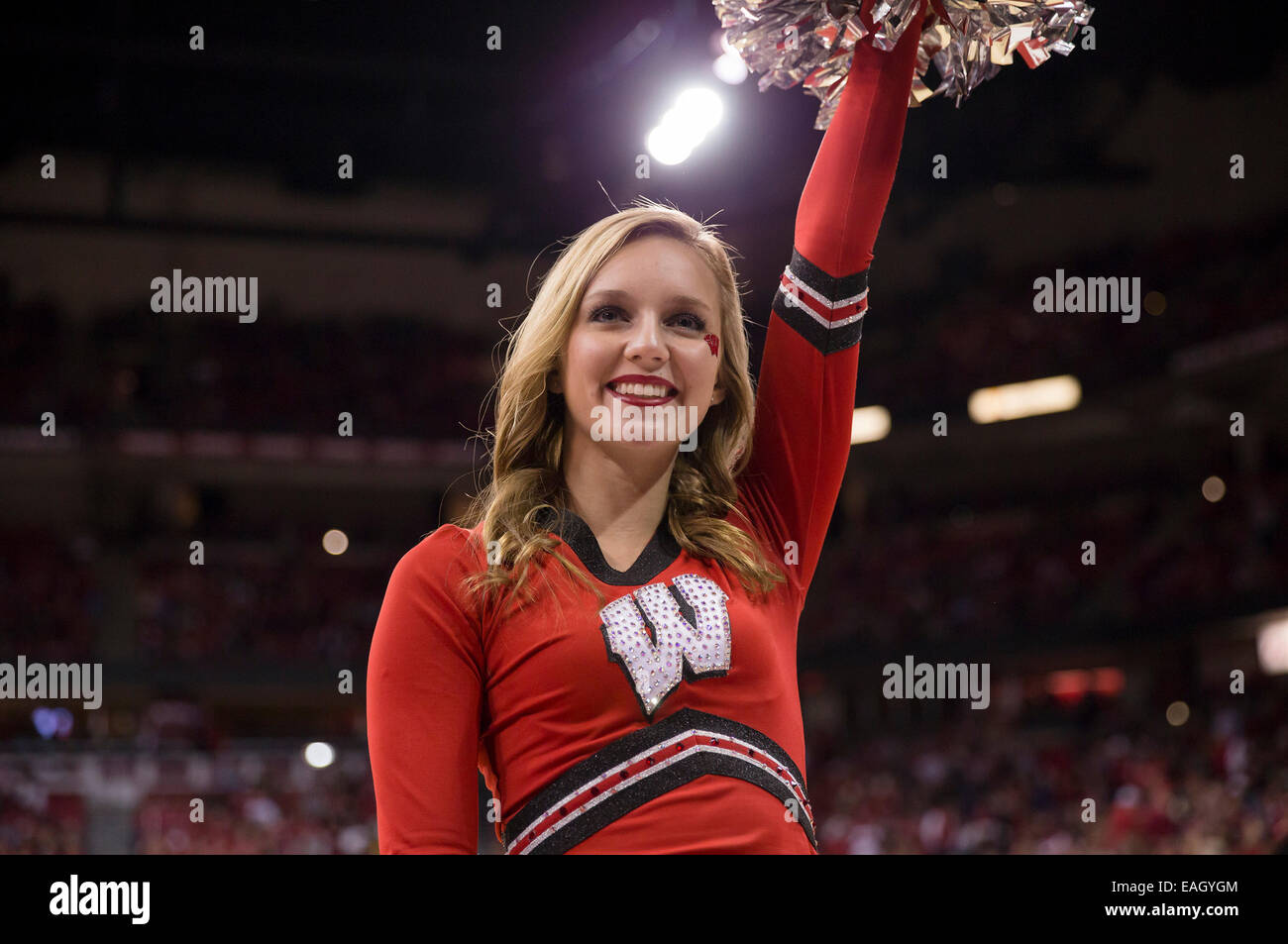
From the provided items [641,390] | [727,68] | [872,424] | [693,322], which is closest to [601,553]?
[641,390]

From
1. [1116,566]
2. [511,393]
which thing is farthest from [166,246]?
[511,393]

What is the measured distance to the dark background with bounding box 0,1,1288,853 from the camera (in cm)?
1223

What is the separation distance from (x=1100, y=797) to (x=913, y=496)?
7895 mm

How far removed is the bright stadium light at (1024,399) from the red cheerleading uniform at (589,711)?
16.0 metres

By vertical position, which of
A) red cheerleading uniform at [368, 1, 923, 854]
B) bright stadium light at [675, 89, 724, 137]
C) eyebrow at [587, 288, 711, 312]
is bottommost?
red cheerleading uniform at [368, 1, 923, 854]

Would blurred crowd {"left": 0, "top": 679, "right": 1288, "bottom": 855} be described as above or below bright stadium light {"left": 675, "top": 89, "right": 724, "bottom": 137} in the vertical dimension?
below

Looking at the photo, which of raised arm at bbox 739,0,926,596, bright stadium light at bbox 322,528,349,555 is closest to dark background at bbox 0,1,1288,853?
bright stadium light at bbox 322,528,349,555

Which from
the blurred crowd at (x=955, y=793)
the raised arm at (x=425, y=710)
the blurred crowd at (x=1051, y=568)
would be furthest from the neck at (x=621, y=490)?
the blurred crowd at (x=1051, y=568)

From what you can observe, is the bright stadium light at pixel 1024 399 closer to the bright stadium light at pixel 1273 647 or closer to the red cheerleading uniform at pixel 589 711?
the bright stadium light at pixel 1273 647

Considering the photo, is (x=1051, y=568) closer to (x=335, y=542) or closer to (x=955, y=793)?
(x=955, y=793)

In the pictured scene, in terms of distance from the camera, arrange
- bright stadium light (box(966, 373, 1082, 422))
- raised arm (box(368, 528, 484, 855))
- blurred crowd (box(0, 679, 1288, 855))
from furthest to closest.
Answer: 1. bright stadium light (box(966, 373, 1082, 422))
2. blurred crowd (box(0, 679, 1288, 855))
3. raised arm (box(368, 528, 484, 855))

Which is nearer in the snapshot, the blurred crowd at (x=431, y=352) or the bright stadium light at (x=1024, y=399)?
the blurred crowd at (x=431, y=352)

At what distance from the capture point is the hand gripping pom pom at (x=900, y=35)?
1880mm

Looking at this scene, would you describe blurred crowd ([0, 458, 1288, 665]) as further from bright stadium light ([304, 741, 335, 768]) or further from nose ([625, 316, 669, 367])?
nose ([625, 316, 669, 367])
